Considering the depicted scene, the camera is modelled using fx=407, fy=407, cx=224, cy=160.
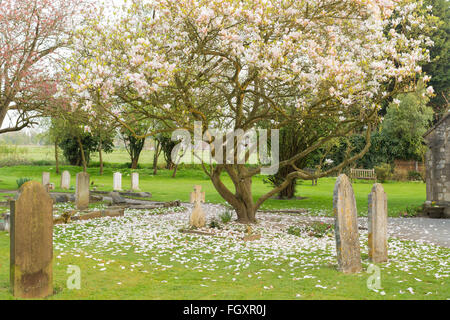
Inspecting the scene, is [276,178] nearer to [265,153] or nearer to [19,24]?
→ [265,153]

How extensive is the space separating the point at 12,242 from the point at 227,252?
17.0 feet

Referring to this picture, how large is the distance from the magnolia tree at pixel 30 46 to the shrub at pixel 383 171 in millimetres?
29983

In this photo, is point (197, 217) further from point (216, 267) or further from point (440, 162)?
point (440, 162)

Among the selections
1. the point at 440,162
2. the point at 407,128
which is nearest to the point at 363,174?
the point at 407,128

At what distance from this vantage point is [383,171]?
3872 cm

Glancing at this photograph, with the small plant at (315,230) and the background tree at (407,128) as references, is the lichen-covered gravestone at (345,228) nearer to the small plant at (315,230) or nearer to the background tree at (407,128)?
the small plant at (315,230)

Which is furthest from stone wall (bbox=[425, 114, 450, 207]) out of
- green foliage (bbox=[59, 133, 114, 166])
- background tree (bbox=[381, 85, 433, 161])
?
green foliage (bbox=[59, 133, 114, 166])

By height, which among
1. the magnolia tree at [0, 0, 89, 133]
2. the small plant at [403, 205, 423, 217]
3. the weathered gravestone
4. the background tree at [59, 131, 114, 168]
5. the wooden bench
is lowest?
the small plant at [403, 205, 423, 217]

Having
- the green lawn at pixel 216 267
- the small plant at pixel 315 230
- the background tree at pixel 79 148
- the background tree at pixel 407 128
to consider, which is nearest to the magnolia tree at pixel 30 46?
the green lawn at pixel 216 267

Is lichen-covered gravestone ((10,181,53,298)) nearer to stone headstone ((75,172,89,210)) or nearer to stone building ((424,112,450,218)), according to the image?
stone headstone ((75,172,89,210))

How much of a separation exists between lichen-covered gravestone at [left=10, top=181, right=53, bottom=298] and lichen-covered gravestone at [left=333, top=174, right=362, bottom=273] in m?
4.85

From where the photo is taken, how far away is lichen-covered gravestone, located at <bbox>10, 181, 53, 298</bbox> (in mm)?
5641

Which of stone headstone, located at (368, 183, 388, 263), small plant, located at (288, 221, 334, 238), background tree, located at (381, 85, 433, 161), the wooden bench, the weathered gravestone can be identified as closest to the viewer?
stone headstone, located at (368, 183, 388, 263)

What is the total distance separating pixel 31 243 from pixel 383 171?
37.5 metres
